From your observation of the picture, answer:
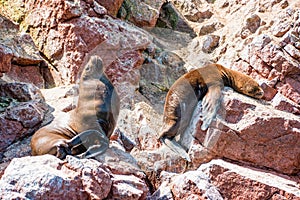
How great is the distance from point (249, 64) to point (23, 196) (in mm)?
4198

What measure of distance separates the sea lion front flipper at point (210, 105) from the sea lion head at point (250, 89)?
35cm

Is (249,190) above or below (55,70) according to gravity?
above

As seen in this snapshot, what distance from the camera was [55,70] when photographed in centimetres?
646

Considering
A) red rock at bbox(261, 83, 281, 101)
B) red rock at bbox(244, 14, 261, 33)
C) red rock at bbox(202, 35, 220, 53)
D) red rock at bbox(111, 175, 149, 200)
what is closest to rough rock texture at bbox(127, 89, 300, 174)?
red rock at bbox(261, 83, 281, 101)

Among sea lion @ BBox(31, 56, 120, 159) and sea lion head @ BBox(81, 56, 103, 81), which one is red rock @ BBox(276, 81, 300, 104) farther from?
sea lion head @ BBox(81, 56, 103, 81)

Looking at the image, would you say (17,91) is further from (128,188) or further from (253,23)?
(253,23)

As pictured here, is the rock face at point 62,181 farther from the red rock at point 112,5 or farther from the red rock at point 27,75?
the red rock at point 112,5

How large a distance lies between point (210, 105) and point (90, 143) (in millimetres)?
1648

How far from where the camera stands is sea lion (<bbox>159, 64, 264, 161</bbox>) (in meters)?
5.42

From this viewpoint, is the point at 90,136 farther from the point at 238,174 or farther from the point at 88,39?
the point at 88,39

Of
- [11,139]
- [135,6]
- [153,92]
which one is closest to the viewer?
[11,139]

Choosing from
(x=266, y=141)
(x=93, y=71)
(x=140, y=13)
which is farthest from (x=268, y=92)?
(x=140, y=13)

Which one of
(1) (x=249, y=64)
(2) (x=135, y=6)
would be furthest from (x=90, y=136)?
(2) (x=135, y=6)

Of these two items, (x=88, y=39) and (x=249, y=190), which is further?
(x=88, y=39)
